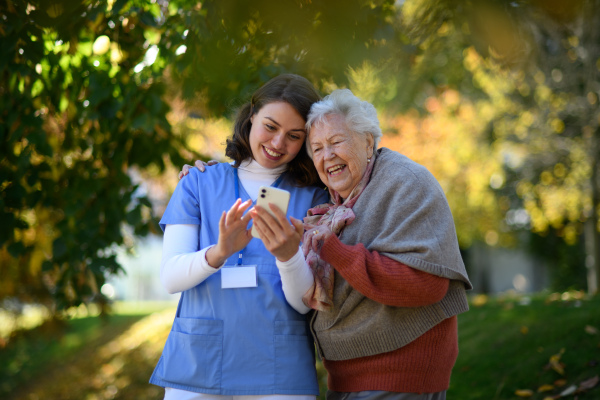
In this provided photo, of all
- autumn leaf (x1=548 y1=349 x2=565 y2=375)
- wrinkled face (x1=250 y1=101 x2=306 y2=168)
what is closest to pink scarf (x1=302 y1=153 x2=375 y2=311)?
→ wrinkled face (x1=250 y1=101 x2=306 y2=168)

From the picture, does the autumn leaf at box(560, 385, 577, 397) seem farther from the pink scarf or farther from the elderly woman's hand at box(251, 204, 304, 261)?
the elderly woman's hand at box(251, 204, 304, 261)

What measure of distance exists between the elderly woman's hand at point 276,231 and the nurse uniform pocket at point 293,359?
379 millimetres

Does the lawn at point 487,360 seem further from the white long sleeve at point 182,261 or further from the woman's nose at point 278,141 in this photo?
the white long sleeve at point 182,261

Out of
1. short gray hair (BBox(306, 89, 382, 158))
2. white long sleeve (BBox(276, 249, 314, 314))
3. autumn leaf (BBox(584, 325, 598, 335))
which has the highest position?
short gray hair (BBox(306, 89, 382, 158))

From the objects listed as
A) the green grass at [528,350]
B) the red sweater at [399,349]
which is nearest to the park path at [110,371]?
the green grass at [528,350]

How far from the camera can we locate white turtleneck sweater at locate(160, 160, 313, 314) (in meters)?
2.09

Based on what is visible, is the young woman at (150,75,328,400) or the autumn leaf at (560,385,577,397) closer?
the young woman at (150,75,328,400)

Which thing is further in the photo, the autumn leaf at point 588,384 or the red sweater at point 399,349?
the autumn leaf at point 588,384

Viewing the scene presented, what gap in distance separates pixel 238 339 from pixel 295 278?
347 mm

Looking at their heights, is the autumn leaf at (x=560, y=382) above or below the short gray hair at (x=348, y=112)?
below

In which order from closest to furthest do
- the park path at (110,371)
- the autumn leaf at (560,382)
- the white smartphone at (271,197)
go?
the white smartphone at (271,197)
the autumn leaf at (560,382)
the park path at (110,371)

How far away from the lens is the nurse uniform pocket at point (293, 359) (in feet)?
7.12

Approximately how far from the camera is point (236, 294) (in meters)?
2.23

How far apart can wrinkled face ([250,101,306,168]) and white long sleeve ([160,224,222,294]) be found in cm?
44
